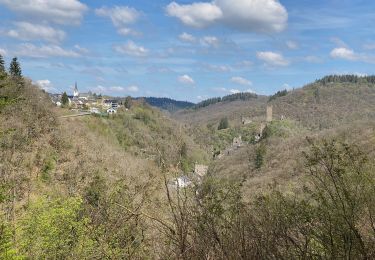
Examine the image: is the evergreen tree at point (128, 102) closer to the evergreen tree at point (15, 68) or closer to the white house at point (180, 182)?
the evergreen tree at point (15, 68)

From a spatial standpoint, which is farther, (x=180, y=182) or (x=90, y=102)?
(x=90, y=102)

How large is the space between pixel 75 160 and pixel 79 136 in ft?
43.7

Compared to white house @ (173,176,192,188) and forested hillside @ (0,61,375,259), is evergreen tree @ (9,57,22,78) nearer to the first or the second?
forested hillside @ (0,61,375,259)

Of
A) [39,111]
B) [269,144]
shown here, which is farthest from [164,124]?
[39,111]

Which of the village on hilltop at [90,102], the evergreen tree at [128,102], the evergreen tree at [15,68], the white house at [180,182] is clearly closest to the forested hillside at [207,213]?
the white house at [180,182]

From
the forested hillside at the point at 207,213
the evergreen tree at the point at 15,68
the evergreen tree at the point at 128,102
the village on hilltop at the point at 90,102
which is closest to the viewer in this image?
A: the forested hillside at the point at 207,213

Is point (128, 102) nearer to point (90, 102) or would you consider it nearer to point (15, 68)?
point (90, 102)

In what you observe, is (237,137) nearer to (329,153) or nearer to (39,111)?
(39,111)

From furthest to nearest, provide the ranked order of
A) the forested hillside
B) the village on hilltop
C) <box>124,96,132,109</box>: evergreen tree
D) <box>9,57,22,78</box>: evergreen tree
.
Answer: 1. <box>124,96,132,109</box>: evergreen tree
2. the village on hilltop
3. <box>9,57,22,78</box>: evergreen tree
4. the forested hillside

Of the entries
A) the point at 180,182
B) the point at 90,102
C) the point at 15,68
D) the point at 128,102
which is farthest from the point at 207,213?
the point at 90,102

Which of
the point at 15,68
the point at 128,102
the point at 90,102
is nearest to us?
the point at 15,68

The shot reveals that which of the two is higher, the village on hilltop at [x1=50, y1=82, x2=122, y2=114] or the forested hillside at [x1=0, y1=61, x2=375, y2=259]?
the village on hilltop at [x1=50, y1=82, x2=122, y2=114]

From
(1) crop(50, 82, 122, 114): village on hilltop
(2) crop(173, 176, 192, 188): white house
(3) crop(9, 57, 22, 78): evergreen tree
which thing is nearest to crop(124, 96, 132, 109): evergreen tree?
(1) crop(50, 82, 122, 114): village on hilltop

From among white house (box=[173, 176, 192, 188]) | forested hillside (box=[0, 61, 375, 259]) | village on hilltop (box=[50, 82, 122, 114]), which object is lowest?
forested hillside (box=[0, 61, 375, 259])
